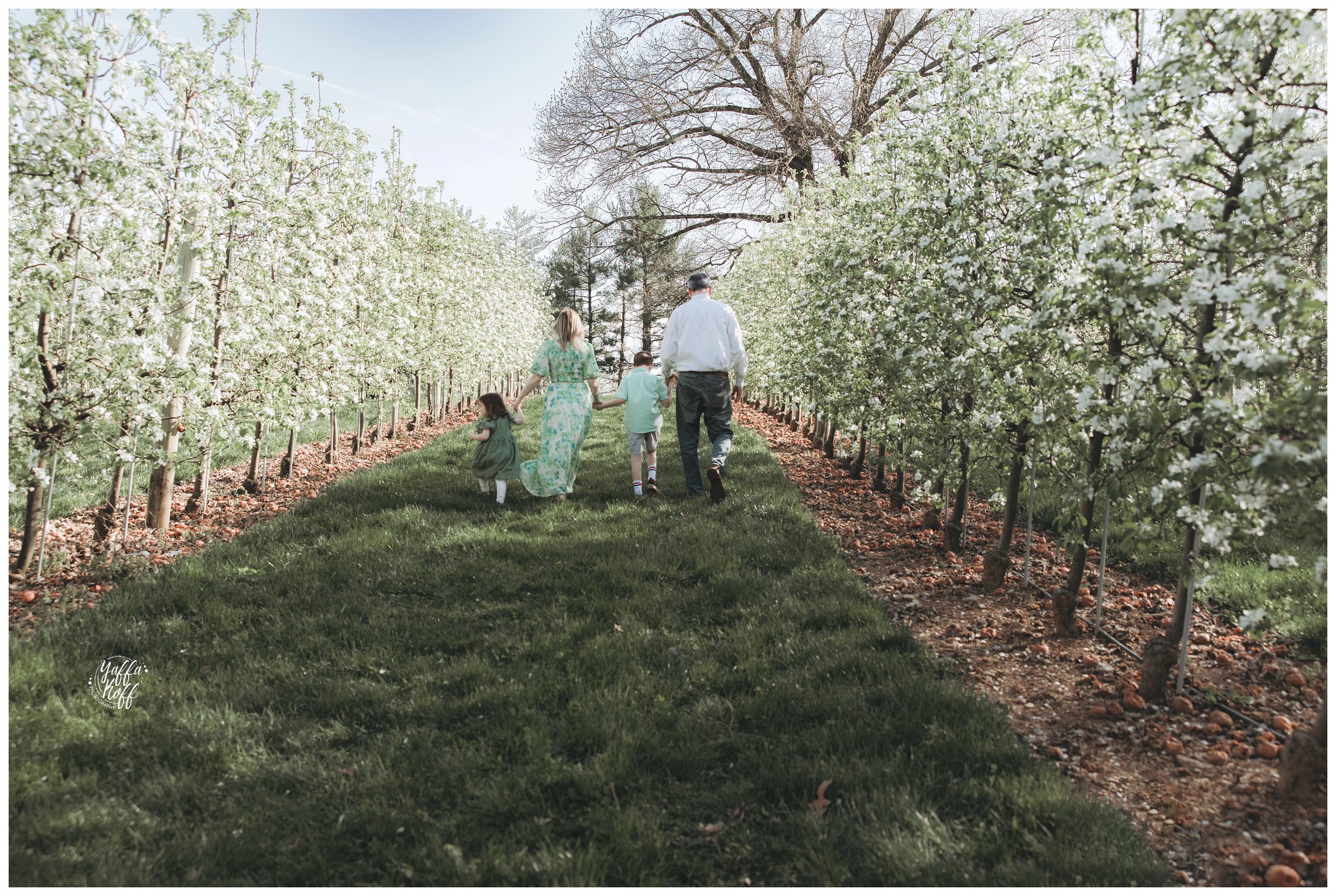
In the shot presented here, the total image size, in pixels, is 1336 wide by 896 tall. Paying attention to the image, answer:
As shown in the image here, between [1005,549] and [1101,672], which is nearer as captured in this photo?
[1101,672]

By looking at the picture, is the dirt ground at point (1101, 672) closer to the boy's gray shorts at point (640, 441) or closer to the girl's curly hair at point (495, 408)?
the boy's gray shorts at point (640, 441)

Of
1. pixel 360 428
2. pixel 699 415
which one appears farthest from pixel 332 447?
pixel 699 415

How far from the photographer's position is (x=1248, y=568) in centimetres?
541

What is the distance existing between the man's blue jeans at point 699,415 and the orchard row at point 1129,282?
75.7 inches

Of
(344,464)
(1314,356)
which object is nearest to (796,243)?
(344,464)

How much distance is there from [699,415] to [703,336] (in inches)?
35.3

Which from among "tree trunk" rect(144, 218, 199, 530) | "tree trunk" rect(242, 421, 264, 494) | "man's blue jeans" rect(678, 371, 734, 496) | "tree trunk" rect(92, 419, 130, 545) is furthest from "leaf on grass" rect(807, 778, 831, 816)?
"tree trunk" rect(242, 421, 264, 494)

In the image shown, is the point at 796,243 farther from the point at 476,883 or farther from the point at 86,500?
the point at 476,883

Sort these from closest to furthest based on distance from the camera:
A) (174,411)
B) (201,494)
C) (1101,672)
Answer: (1101,672) → (174,411) → (201,494)

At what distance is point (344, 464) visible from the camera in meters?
11.3

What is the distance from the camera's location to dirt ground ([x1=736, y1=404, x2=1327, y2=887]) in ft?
8.83

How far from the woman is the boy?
40 cm

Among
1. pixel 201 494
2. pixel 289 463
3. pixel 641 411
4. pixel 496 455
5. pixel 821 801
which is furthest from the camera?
pixel 289 463

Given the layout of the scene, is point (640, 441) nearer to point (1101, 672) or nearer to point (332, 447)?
point (1101, 672)
